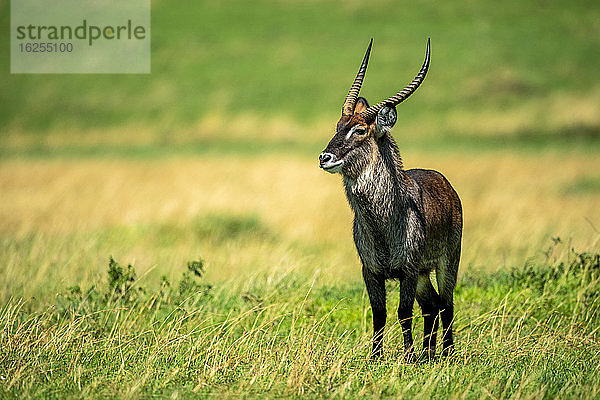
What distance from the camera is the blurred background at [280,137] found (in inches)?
507

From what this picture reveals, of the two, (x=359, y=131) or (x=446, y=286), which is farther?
(x=446, y=286)

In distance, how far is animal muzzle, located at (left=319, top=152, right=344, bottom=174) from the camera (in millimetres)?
6469

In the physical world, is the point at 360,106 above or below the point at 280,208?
above

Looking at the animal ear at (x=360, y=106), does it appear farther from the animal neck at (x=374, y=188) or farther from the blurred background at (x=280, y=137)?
the blurred background at (x=280, y=137)

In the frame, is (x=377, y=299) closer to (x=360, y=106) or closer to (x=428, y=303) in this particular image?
(x=428, y=303)

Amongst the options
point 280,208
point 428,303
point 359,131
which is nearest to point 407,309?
point 428,303

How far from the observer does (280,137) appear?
3819cm

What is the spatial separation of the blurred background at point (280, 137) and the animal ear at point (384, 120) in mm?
3297

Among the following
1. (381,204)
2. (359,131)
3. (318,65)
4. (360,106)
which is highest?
(318,65)

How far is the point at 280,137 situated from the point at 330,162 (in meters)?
31.8

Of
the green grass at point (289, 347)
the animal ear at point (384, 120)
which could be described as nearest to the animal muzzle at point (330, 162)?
the animal ear at point (384, 120)

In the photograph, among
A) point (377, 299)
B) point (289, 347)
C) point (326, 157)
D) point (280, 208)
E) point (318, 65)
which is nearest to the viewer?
point (326, 157)

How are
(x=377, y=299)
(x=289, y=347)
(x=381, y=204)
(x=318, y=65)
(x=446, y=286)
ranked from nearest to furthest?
1. (x=289, y=347)
2. (x=381, y=204)
3. (x=377, y=299)
4. (x=446, y=286)
5. (x=318, y=65)

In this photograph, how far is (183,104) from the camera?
1711 inches
